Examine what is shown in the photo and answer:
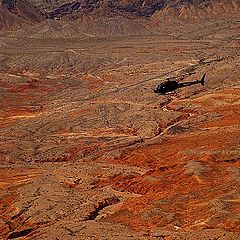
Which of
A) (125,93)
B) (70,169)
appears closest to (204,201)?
(70,169)

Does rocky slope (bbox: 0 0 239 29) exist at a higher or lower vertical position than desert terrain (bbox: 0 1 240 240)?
higher

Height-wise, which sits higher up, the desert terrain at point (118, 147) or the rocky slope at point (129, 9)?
the rocky slope at point (129, 9)

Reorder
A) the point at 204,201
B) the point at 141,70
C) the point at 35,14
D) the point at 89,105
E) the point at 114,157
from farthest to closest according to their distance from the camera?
the point at 35,14 → the point at 141,70 → the point at 89,105 → the point at 114,157 → the point at 204,201

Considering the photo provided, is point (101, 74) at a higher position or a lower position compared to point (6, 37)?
lower

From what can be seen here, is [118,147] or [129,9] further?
[129,9]

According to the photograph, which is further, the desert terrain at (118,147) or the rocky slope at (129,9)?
the rocky slope at (129,9)

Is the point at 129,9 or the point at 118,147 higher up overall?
the point at 129,9

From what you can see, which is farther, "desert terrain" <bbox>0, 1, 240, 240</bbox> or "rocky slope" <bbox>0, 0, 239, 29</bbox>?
"rocky slope" <bbox>0, 0, 239, 29</bbox>

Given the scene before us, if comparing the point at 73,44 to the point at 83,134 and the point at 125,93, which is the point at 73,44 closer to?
the point at 125,93
